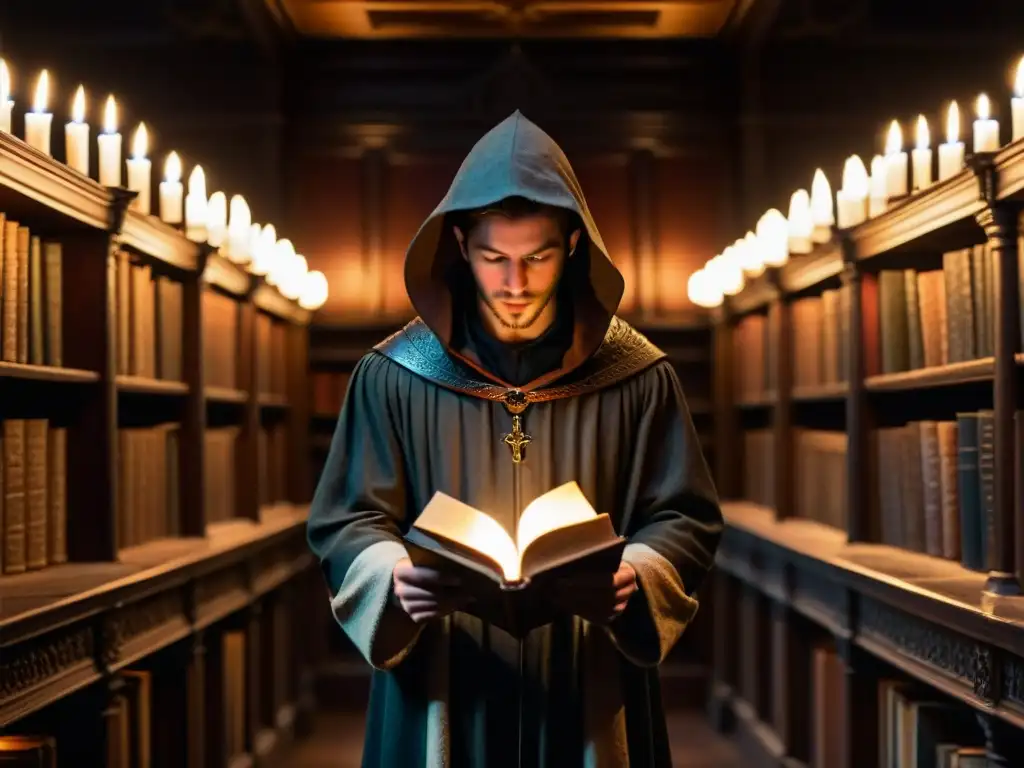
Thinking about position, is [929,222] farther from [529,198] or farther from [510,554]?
[510,554]

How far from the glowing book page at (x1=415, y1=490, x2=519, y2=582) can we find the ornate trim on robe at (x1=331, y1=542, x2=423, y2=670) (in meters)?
0.14

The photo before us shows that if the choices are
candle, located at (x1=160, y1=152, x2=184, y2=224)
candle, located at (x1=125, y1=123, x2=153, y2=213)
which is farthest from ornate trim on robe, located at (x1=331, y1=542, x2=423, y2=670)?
candle, located at (x1=160, y1=152, x2=184, y2=224)

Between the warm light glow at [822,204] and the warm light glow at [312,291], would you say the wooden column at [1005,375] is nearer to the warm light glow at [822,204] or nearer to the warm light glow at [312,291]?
the warm light glow at [822,204]

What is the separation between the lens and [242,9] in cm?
540

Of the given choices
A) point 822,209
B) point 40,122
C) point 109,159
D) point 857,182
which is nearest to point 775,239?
point 822,209

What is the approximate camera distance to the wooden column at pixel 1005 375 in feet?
8.46

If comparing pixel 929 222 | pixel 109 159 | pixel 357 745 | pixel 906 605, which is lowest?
pixel 357 745

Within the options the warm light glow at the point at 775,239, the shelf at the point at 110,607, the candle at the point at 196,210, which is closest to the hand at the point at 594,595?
the shelf at the point at 110,607

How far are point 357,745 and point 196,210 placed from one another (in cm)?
265

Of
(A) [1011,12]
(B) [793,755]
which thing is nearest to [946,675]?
(B) [793,755]

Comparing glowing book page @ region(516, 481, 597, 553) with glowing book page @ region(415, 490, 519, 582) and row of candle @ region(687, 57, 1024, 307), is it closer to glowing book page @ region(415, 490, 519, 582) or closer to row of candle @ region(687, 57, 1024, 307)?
glowing book page @ region(415, 490, 519, 582)

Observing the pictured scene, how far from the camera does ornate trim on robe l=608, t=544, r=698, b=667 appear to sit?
1716mm

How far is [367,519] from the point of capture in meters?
1.85

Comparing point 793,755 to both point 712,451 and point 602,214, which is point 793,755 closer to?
point 712,451
